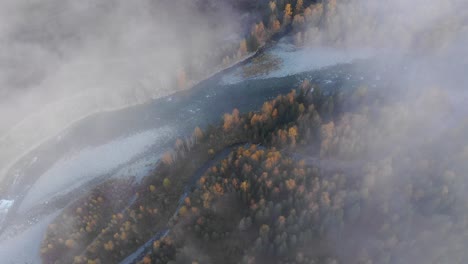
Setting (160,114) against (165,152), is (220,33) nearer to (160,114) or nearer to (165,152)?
(160,114)

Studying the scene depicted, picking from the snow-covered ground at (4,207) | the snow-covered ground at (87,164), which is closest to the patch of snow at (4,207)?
the snow-covered ground at (4,207)

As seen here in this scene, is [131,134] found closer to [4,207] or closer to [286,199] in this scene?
[4,207]

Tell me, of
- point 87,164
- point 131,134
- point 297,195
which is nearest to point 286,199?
point 297,195

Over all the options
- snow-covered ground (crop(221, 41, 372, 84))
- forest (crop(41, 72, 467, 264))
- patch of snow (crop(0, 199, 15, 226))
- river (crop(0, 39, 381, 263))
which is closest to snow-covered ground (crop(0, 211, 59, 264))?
river (crop(0, 39, 381, 263))

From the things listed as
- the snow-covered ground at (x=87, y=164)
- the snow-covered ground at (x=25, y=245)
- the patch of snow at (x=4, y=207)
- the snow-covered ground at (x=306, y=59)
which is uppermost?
the snow-covered ground at (x=306, y=59)

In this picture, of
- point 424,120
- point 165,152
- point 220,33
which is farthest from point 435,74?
point 165,152

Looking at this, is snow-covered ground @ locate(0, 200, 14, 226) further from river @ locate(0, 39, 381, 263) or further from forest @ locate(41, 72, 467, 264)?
forest @ locate(41, 72, 467, 264)

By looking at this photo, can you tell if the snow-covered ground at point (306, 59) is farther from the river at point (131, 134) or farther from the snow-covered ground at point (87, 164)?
the snow-covered ground at point (87, 164)
